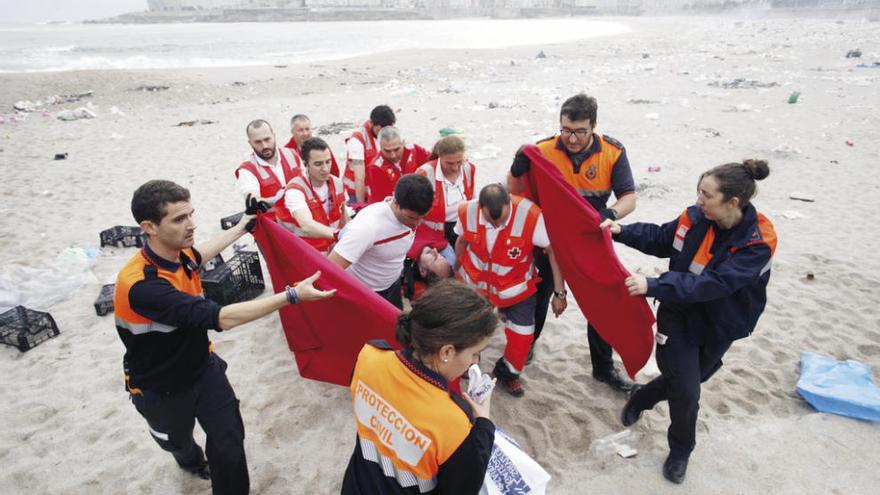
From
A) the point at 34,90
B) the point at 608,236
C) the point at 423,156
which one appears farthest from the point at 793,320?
the point at 34,90

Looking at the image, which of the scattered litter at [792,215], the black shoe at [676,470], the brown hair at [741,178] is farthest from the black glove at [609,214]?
the scattered litter at [792,215]

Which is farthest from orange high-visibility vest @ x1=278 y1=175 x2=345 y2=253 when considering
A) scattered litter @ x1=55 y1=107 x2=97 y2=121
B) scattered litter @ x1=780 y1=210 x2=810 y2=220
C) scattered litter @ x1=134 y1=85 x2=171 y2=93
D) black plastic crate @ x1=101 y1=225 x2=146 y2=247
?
scattered litter @ x1=134 y1=85 x2=171 y2=93

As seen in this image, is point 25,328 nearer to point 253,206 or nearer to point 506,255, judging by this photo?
point 253,206

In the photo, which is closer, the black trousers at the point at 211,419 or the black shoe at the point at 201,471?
the black trousers at the point at 211,419

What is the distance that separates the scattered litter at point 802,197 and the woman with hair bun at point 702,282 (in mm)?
6669

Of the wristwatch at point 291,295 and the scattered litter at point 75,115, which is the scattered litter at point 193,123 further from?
the wristwatch at point 291,295

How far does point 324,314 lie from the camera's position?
10.1 ft

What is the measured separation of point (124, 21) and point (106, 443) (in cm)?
13559

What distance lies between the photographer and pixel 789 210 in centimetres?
763

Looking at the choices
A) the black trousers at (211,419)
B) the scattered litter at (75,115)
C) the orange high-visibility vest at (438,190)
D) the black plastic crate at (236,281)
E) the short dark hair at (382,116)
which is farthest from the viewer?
the scattered litter at (75,115)

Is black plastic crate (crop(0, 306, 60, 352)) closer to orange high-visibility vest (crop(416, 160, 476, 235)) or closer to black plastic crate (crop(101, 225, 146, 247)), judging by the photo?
black plastic crate (crop(101, 225, 146, 247))

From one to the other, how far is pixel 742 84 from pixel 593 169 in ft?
56.2

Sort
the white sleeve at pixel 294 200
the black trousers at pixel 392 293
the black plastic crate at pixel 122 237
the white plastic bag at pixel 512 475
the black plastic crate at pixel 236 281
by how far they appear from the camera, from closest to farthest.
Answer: the white plastic bag at pixel 512 475 < the black trousers at pixel 392 293 < the white sleeve at pixel 294 200 < the black plastic crate at pixel 236 281 < the black plastic crate at pixel 122 237

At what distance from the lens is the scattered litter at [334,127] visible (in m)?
13.3
